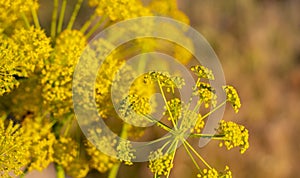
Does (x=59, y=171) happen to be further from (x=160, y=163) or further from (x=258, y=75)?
(x=258, y=75)

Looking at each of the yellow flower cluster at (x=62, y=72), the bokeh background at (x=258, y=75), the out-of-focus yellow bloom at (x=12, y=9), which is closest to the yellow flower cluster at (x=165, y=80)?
the yellow flower cluster at (x=62, y=72)

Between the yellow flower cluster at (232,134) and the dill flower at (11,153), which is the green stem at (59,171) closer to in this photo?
the dill flower at (11,153)

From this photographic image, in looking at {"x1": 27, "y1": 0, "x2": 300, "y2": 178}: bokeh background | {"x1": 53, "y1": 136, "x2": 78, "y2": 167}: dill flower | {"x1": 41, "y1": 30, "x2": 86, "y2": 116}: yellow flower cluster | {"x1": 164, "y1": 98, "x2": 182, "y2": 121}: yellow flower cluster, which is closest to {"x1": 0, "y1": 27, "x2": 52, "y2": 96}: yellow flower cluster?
{"x1": 41, "y1": 30, "x2": 86, "y2": 116}: yellow flower cluster

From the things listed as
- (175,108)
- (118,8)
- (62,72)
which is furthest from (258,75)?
(175,108)

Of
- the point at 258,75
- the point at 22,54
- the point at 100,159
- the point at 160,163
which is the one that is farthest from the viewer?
the point at 258,75

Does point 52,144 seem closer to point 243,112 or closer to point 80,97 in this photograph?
point 80,97

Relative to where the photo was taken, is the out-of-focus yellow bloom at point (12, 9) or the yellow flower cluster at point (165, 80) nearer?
the yellow flower cluster at point (165, 80)

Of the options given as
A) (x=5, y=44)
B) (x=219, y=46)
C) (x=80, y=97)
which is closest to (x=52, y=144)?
(x=80, y=97)
